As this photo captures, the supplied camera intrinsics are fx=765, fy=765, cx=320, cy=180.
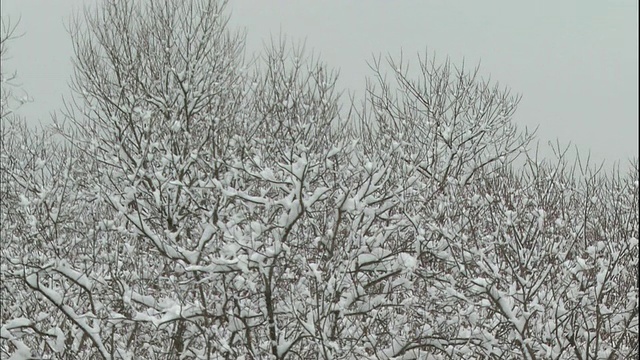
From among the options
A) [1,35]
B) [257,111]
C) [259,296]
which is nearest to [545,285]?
[259,296]

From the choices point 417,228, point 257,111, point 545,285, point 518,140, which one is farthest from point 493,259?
point 257,111

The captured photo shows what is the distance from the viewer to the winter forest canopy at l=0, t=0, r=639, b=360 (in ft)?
25.3

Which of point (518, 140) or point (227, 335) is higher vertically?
point (518, 140)

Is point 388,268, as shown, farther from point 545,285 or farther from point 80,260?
point 80,260

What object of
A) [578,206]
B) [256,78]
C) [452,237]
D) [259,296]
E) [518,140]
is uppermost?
[256,78]

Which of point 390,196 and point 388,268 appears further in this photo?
point 390,196

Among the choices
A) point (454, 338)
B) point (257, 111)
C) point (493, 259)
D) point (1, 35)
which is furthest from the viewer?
point (257, 111)

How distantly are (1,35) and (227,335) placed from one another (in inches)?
218

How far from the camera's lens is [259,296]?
839cm

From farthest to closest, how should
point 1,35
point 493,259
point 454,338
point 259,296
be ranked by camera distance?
point 1,35 → point 493,259 → point 259,296 → point 454,338

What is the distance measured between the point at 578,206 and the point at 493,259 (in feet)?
12.5

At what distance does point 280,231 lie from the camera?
8133 mm

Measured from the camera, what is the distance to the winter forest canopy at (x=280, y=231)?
25.3ft

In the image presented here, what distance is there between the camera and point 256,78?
12.7 meters
